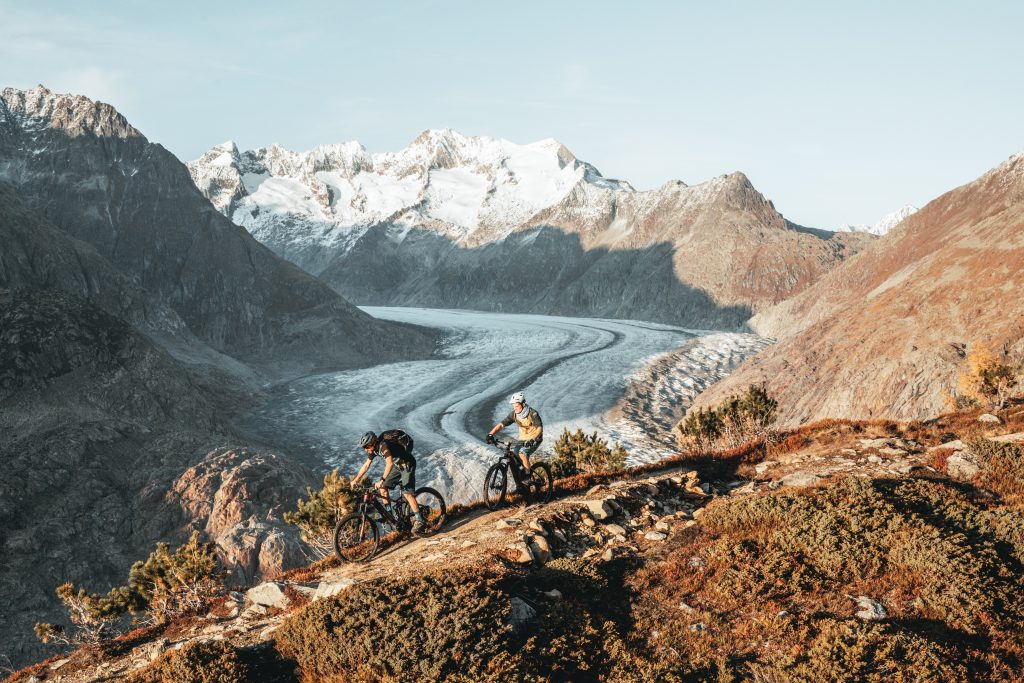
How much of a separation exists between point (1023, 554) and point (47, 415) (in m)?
67.6

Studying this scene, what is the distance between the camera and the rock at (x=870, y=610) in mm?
10008

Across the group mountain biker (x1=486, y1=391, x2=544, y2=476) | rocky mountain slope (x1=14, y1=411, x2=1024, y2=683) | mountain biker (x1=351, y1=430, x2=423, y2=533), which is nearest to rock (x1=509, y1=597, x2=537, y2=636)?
rocky mountain slope (x1=14, y1=411, x2=1024, y2=683)

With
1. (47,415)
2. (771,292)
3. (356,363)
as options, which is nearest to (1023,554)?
(47,415)

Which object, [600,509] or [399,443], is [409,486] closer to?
[399,443]

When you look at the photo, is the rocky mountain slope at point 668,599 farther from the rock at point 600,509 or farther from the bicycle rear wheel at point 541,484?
the bicycle rear wheel at point 541,484

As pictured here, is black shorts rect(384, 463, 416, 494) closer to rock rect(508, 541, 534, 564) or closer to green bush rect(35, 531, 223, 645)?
rock rect(508, 541, 534, 564)

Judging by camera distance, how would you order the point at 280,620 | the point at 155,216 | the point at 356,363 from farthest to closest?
the point at 155,216
the point at 356,363
the point at 280,620

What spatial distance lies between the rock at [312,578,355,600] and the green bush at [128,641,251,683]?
175 centimetres

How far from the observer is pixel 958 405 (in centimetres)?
3569

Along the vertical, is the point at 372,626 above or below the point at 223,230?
below

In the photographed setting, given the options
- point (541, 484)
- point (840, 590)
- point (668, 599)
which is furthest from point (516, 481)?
point (840, 590)

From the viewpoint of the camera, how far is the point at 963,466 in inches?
584

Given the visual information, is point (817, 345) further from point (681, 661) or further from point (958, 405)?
point (681, 661)

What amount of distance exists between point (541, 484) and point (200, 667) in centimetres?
879
